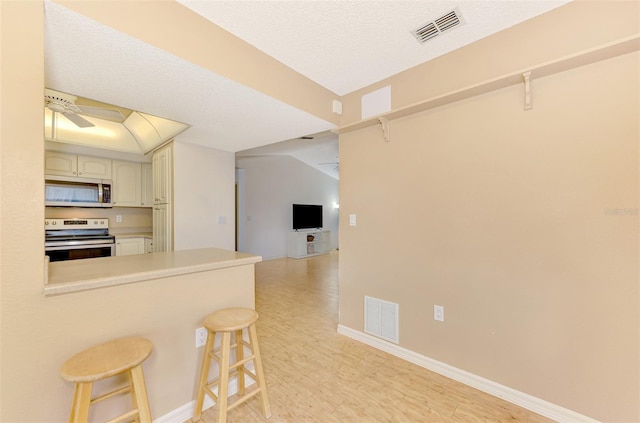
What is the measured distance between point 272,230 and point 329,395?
5737 mm

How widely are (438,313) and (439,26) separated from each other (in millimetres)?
2133

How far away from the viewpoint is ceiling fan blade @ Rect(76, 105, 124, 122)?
3246mm

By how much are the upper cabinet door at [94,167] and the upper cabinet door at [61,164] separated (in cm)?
7

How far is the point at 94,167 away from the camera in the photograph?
4121 millimetres

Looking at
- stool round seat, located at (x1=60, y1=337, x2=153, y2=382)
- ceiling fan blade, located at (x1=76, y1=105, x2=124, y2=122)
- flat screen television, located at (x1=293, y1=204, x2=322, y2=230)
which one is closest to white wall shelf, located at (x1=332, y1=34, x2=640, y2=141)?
stool round seat, located at (x1=60, y1=337, x2=153, y2=382)

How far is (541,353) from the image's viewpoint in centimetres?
170

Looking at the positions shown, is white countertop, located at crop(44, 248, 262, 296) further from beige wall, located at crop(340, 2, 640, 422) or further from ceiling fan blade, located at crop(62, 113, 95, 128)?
ceiling fan blade, located at crop(62, 113, 95, 128)

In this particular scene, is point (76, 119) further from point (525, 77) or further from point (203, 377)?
point (525, 77)

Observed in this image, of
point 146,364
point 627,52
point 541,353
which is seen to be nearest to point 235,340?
point 146,364

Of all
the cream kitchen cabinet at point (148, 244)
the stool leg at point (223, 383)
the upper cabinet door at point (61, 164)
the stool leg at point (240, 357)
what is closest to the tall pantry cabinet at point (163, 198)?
the cream kitchen cabinet at point (148, 244)

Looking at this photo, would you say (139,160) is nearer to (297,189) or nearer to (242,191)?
(242,191)

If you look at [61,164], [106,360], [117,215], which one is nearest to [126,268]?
[106,360]

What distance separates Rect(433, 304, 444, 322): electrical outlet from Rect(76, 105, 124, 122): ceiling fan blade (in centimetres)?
421

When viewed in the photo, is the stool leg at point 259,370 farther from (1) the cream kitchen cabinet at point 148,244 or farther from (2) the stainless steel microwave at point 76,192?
(2) the stainless steel microwave at point 76,192
